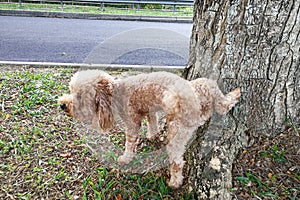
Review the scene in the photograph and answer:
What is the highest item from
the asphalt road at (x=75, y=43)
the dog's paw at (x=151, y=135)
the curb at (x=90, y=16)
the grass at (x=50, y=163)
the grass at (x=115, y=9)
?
the grass at (x=115, y=9)

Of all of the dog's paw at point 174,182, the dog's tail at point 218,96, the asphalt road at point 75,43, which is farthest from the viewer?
the asphalt road at point 75,43

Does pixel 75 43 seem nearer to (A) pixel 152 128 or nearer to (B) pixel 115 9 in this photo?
(A) pixel 152 128

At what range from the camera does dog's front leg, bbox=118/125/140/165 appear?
1783mm

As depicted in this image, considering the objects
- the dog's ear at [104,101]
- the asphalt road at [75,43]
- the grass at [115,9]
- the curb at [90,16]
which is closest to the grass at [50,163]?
the dog's ear at [104,101]

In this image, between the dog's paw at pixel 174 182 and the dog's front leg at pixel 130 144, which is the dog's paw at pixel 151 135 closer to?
the dog's front leg at pixel 130 144

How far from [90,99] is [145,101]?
12.6 inches

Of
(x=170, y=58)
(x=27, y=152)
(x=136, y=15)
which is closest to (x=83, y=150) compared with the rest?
(x=27, y=152)

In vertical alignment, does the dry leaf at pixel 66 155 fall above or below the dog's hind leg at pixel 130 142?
below

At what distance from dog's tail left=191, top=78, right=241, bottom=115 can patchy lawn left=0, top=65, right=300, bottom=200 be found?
473mm

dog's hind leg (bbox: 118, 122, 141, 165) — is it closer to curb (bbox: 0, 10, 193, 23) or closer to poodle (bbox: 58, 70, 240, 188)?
poodle (bbox: 58, 70, 240, 188)

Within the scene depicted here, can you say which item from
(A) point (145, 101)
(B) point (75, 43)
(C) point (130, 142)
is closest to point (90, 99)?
(A) point (145, 101)

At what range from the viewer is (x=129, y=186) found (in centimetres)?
199

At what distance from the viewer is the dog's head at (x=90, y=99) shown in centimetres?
150

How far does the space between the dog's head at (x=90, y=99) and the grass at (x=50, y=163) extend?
68 cm
